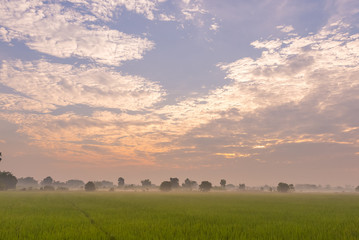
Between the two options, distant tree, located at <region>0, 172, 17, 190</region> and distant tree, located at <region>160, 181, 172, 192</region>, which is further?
distant tree, located at <region>160, 181, 172, 192</region>

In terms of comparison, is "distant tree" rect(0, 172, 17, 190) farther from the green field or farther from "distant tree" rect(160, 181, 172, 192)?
the green field

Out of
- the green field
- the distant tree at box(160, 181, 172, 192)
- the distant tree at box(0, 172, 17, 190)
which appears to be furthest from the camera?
the distant tree at box(160, 181, 172, 192)

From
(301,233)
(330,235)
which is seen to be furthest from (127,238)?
(330,235)

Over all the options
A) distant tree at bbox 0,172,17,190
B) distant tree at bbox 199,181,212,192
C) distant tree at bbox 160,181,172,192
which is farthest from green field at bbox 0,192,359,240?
distant tree at bbox 160,181,172,192

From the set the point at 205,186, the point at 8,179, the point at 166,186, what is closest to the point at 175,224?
the point at 8,179

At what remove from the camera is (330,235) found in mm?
12438

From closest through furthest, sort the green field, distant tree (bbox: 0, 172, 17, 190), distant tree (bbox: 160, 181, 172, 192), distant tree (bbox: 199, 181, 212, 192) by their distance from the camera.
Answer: the green field, distant tree (bbox: 0, 172, 17, 190), distant tree (bbox: 199, 181, 212, 192), distant tree (bbox: 160, 181, 172, 192)

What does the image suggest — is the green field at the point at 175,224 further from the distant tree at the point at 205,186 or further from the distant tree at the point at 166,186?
the distant tree at the point at 166,186

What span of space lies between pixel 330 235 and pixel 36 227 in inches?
627

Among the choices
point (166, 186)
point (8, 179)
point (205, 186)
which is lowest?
point (166, 186)

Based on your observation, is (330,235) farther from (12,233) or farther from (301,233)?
(12,233)

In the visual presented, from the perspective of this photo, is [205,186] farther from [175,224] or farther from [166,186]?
[175,224]

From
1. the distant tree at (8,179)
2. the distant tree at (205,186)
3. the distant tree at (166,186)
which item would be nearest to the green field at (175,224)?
the distant tree at (8,179)

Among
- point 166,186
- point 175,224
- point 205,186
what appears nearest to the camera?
point 175,224
